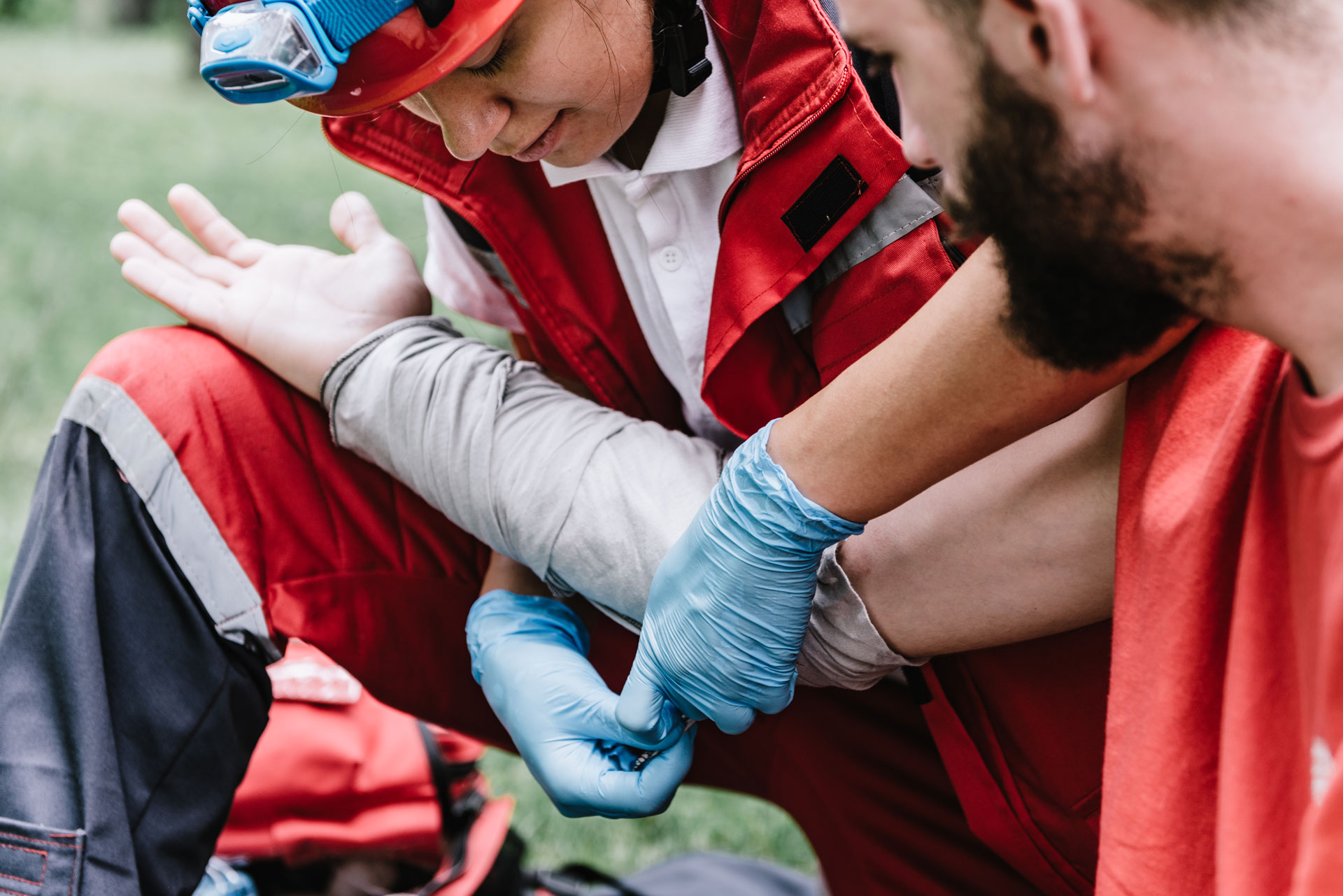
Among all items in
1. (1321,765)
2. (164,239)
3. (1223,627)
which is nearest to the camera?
(1321,765)

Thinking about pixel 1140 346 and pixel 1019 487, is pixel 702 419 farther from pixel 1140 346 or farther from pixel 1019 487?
pixel 1140 346

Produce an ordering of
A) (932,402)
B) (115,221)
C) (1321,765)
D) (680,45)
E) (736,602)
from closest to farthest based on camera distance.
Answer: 1. (1321,765)
2. (932,402)
3. (736,602)
4. (680,45)
5. (115,221)

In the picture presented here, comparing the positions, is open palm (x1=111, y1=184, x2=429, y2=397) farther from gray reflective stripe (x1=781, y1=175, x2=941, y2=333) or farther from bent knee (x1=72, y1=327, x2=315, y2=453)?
gray reflective stripe (x1=781, y1=175, x2=941, y2=333)

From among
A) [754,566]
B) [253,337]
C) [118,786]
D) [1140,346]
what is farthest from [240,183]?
[1140,346]

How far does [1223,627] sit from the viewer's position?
0.76 metres

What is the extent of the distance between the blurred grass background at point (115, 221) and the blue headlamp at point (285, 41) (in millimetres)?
344

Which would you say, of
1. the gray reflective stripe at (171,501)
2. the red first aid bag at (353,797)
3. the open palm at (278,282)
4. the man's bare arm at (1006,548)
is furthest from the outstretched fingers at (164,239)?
the man's bare arm at (1006,548)

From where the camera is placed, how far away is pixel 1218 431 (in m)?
0.78

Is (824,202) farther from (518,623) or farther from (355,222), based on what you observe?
(355,222)

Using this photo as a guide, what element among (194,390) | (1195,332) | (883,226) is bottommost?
(1195,332)

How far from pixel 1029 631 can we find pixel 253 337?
2.58 ft

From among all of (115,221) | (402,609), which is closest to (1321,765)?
(402,609)

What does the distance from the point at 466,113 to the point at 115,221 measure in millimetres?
2864

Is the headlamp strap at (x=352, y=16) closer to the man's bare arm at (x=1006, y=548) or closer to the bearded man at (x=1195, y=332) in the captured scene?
the bearded man at (x=1195, y=332)
